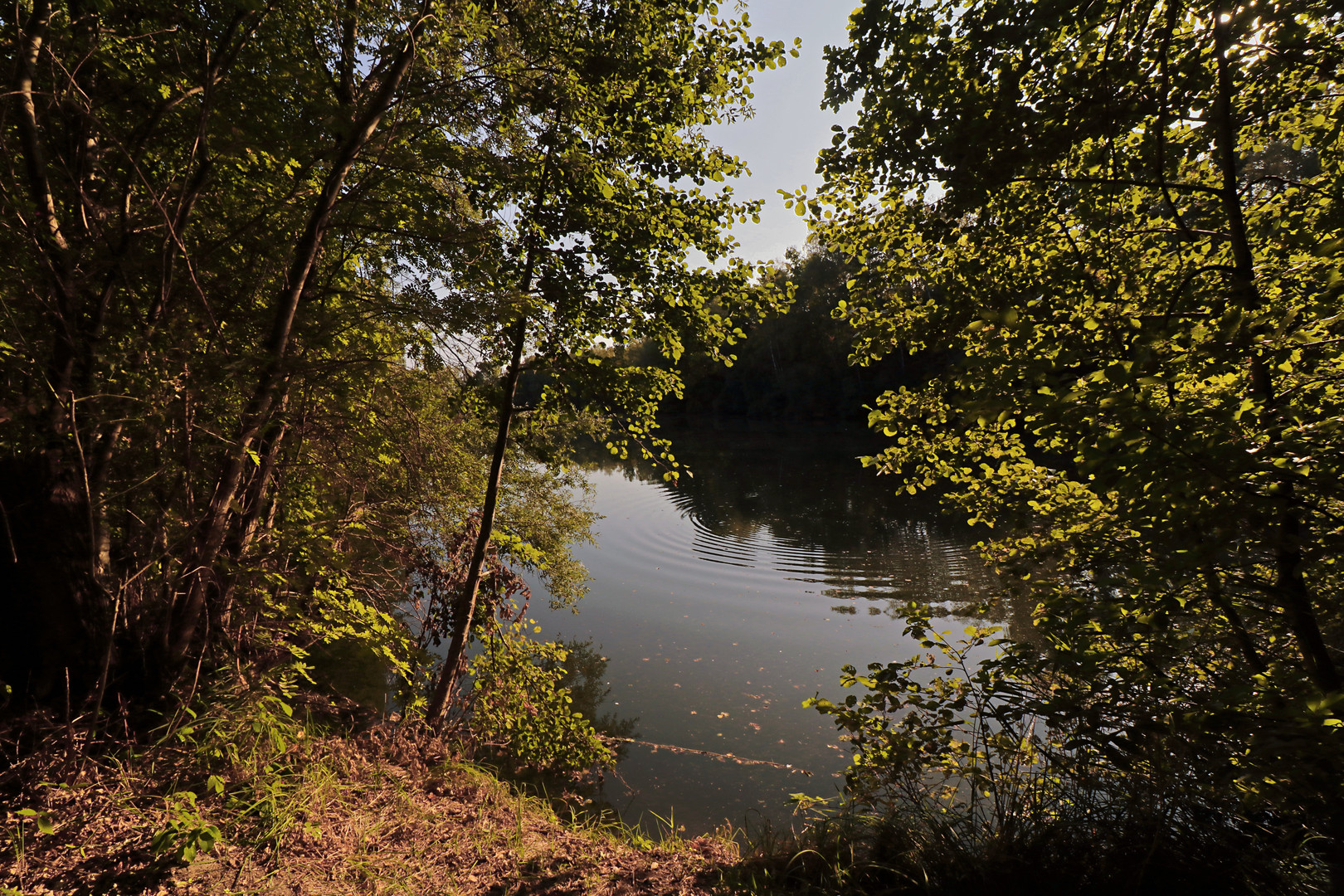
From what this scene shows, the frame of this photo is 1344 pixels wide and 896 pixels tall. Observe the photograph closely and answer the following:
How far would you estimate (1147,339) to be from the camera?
209 centimetres

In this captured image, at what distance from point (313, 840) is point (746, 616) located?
11069 mm

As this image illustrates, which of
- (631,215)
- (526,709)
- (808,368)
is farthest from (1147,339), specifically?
(808,368)

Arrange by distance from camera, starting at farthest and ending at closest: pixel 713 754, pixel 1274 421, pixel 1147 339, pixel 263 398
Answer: pixel 713 754, pixel 263 398, pixel 1274 421, pixel 1147 339

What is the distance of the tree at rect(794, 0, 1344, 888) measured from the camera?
82.0 inches

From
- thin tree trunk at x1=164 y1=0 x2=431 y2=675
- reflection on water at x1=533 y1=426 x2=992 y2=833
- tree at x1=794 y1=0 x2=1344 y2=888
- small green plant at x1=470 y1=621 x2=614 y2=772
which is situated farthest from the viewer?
reflection on water at x1=533 y1=426 x2=992 y2=833

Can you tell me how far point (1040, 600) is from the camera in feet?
10.5

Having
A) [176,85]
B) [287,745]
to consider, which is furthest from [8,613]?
[176,85]

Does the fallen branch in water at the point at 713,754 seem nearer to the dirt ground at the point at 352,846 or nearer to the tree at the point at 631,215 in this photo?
the dirt ground at the point at 352,846

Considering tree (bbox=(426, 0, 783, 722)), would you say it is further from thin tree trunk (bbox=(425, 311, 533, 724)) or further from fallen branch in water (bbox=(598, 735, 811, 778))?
fallen branch in water (bbox=(598, 735, 811, 778))

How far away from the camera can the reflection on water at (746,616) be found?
297 inches

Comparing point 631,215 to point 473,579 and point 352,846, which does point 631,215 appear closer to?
point 473,579

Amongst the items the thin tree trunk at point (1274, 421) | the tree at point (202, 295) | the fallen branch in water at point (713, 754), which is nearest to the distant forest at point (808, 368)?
the fallen branch in water at point (713, 754)

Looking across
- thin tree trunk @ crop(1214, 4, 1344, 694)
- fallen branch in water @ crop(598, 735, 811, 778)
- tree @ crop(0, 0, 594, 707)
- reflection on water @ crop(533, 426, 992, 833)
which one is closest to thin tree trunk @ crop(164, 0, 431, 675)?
tree @ crop(0, 0, 594, 707)

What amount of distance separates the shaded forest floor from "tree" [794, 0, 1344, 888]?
276 centimetres
